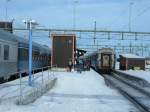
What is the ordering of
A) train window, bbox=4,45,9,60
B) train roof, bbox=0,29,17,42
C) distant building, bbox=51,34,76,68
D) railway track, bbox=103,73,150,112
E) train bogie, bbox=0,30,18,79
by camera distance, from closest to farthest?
railway track, bbox=103,73,150,112, train bogie, bbox=0,30,18,79, train roof, bbox=0,29,17,42, train window, bbox=4,45,9,60, distant building, bbox=51,34,76,68

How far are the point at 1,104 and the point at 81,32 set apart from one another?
62.4m

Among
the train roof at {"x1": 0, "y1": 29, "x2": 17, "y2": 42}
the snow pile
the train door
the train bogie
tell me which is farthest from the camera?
the train door

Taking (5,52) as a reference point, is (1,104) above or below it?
below

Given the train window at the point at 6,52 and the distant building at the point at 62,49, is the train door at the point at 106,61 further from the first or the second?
the train window at the point at 6,52

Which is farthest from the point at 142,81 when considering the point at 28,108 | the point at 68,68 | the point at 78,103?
the point at 28,108

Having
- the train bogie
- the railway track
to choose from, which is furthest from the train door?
the train bogie

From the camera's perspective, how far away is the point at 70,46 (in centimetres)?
5291

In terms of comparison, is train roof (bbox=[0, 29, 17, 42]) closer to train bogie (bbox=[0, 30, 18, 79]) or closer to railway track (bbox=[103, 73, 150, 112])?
train bogie (bbox=[0, 30, 18, 79])

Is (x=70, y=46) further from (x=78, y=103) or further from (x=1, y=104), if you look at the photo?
(x=1, y=104)

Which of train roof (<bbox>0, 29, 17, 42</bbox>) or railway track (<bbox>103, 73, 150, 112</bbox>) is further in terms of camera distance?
train roof (<bbox>0, 29, 17, 42</bbox>)

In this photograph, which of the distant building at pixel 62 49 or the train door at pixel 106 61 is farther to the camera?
the train door at pixel 106 61

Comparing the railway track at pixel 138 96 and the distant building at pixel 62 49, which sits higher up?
the distant building at pixel 62 49

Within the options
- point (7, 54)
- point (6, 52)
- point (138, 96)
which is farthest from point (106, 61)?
point (138, 96)

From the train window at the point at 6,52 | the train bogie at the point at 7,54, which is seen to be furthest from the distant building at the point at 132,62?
the train window at the point at 6,52
